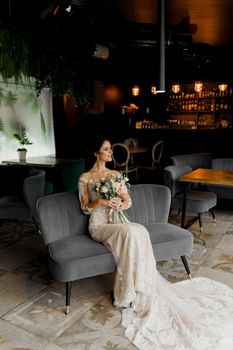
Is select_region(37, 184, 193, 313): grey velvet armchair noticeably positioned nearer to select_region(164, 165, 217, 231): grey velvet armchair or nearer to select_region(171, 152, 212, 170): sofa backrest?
select_region(164, 165, 217, 231): grey velvet armchair

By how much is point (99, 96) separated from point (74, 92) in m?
3.46

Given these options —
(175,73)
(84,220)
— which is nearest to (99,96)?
(175,73)

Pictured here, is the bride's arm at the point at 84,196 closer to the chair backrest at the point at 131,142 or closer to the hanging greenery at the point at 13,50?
the hanging greenery at the point at 13,50

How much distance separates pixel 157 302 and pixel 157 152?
548 cm

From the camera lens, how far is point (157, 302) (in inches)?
86.2

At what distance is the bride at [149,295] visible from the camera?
1.91 meters

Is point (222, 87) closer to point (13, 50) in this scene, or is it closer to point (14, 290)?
point (13, 50)

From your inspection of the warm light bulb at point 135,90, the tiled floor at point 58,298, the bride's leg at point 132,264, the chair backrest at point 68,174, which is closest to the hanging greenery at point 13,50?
the chair backrest at point 68,174

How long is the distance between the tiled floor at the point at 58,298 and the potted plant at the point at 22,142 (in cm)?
190

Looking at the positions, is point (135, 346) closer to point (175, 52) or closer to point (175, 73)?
point (175, 52)

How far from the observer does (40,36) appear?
15.5 ft

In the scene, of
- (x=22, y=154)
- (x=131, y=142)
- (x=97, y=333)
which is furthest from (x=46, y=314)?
(x=131, y=142)

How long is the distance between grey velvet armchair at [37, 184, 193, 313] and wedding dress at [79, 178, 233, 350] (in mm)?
157

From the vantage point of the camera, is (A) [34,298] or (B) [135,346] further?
(A) [34,298]
